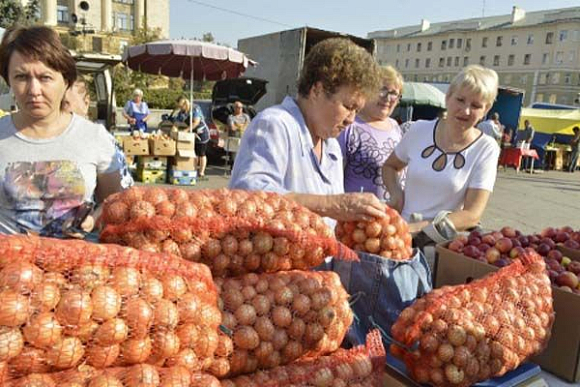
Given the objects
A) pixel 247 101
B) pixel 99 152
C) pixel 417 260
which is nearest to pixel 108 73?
pixel 247 101

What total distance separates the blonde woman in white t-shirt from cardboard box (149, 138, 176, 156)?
7.17m

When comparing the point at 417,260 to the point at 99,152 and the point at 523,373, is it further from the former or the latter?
the point at 99,152

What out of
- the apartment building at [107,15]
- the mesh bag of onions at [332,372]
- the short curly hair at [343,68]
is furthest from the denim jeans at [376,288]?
the apartment building at [107,15]

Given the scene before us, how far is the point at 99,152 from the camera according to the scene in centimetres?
204

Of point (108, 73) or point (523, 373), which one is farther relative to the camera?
point (108, 73)

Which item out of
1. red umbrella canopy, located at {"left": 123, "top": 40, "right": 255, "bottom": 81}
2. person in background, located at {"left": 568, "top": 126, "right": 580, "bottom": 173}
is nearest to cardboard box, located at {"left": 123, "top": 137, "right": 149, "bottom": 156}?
red umbrella canopy, located at {"left": 123, "top": 40, "right": 255, "bottom": 81}

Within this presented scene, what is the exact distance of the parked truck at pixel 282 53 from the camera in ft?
38.0

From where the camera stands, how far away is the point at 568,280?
6.36 ft

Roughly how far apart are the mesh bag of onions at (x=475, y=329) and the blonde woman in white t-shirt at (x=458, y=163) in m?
0.76

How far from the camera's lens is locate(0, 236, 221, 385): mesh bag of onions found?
0.91 metres

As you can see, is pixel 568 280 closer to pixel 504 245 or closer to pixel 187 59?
pixel 504 245

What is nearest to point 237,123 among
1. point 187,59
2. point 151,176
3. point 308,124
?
point 187,59

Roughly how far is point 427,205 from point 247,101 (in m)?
11.2

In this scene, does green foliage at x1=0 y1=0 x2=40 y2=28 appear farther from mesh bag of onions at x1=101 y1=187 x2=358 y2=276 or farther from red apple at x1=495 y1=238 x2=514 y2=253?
red apple at x1=495 y1=238 x2=514 y2=253
